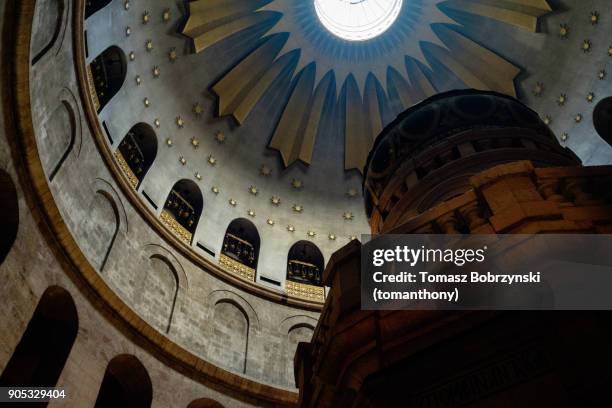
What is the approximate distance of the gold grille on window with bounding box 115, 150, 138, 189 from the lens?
16.9m

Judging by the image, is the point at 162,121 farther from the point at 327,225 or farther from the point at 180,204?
the point at 327,225

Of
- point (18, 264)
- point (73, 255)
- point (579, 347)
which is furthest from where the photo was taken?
point (73, 255)

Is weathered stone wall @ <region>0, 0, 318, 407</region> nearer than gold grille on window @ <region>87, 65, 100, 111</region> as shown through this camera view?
Yes

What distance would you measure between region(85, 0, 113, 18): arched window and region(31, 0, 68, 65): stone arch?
215 cm

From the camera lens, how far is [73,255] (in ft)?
40.5

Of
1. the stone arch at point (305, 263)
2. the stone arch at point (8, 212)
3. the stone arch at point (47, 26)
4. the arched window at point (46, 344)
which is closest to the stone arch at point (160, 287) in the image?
the arched window at point (46, 344)

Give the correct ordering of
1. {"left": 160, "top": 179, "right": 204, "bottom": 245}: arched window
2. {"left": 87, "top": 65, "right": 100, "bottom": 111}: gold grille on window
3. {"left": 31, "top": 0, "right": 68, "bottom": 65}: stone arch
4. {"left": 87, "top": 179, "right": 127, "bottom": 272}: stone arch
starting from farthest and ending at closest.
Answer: {"left": 160, "top": 179, "right": 204, "bottom": 245}: arched window → {"left": 87, "top": 65, "right": 100, "bottom": 111}: gold grille on window → {"left": 87, "top": 179, "right": 127, "bottom": 272}: stone arch → {"left": 31, "top": 0, "right": 68, "bottom": 65}: stone arch

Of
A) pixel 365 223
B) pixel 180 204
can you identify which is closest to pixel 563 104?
pixel 365 223

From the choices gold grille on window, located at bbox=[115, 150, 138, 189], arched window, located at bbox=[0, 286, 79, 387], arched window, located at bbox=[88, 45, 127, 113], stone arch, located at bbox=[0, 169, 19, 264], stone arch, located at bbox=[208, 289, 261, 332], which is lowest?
arched window, located at bbox=[0, 286, 79, 387]

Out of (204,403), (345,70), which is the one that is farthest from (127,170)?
(345,70)

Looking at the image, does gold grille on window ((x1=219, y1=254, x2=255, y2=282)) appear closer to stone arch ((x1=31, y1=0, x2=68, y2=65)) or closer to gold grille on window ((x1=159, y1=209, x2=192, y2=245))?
gold grille on window ((x1=159, y1=209, x2=192, y2=245))

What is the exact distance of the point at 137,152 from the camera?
1839cm

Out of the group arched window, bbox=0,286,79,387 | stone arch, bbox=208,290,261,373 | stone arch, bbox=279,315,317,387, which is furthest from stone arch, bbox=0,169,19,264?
stone arch, bbox=279,315,317,387

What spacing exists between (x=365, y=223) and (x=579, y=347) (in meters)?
18.8
